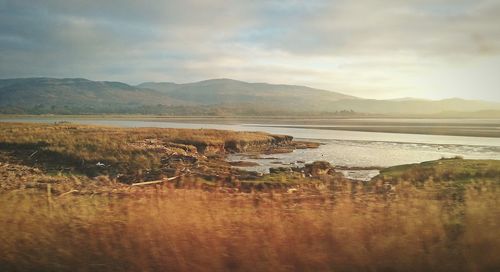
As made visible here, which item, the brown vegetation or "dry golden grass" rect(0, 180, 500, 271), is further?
the brown vegetation

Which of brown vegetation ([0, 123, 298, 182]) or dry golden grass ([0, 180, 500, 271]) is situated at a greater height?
dry golden grass ([0, 180, 500, 271])

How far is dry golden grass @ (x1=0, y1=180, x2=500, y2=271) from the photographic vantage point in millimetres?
6039

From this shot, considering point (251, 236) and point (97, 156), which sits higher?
point (251, 236)

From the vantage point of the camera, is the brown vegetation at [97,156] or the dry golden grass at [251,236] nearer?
the dry golden grass at [251,236]

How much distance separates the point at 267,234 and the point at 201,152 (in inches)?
1545

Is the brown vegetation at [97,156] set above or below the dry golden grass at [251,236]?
below

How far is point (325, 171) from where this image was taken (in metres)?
30.6

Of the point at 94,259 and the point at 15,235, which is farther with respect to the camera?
the point at 15,235

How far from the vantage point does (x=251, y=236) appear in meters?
6.72

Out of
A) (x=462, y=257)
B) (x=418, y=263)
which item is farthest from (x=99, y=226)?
(x=462, y=257)

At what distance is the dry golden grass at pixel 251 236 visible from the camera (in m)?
6.04

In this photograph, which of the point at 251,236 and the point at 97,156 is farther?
the point at 97,156

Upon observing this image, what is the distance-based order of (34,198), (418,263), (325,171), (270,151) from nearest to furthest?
1. (418,263)
2. (34,198)
3. (325,171)
4. (270,151)

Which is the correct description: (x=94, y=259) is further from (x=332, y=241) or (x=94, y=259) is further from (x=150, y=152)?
(x=150, y=152)
